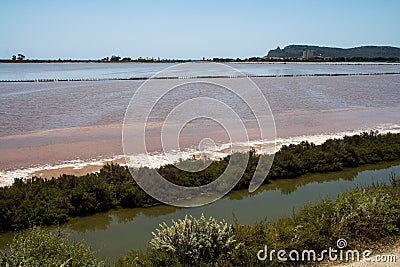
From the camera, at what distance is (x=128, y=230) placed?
25.4ft

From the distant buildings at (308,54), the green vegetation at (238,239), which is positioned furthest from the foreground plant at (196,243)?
the distant buildings at (308,54)

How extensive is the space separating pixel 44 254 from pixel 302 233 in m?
3.27

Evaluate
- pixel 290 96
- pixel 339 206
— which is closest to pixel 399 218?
pixel 339 206

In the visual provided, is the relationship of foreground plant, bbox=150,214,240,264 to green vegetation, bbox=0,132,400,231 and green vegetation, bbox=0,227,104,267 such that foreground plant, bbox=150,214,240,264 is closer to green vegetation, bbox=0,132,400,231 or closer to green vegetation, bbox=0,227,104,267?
green vegetation, bbox=0,227,104,267

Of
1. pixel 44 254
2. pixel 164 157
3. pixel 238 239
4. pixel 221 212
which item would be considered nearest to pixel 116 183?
pixel 221 212

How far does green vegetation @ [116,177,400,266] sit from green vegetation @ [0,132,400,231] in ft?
7.92

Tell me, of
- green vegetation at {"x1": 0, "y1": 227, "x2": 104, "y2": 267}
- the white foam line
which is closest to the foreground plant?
green vegetation at {"x1": 0, "y1": 227, "x2": 104, "y2": 267}

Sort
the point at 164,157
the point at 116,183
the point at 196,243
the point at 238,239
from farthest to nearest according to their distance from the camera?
the point at 164,157
the point at 116,183
the point at 238,239
the point at 196,243

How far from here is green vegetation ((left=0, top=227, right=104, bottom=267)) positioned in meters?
4.43

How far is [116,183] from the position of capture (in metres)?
9.17

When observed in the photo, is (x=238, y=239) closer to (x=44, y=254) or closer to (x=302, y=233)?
(x=302, y=233)

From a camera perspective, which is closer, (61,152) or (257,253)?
(257,253)

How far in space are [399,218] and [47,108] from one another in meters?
19.1

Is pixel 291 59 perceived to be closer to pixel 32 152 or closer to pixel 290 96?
pixel 290 96
